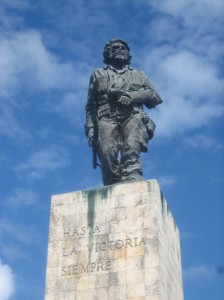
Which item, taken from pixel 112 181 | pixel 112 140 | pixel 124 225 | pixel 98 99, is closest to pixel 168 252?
pixel 124 225

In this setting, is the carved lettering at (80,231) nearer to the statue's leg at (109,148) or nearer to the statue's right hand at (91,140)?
the statue's leg at (109,148)

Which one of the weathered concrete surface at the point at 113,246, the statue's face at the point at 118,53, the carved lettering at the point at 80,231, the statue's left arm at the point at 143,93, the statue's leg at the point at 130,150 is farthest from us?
the statue's face at the point at 118,53

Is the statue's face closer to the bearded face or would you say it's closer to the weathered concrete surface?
the bearded face

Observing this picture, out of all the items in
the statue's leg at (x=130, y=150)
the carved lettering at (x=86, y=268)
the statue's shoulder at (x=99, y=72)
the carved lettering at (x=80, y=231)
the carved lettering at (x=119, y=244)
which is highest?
the statue's shoulder at (x=99, y=72)

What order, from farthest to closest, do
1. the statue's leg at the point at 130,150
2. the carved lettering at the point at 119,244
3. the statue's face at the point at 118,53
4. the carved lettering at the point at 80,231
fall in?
the statue's face at the point at 118,53, the statue's leg at the point at 130,150, the carved lettering at the point at 80,231, the carved lettering at the point at 119,244

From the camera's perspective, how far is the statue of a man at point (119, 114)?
48.6 ft

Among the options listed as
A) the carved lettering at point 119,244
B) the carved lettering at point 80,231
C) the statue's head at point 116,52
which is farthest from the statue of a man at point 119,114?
the carved lettering at point 119,244

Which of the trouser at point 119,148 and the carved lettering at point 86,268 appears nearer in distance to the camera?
the carved lettering at point 86,268

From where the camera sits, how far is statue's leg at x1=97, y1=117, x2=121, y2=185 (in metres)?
14.7

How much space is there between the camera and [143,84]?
624 inches

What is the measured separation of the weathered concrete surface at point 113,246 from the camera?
12750mm

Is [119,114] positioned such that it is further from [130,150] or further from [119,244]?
[119,244]

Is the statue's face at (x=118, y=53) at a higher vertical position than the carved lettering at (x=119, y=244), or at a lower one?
higher

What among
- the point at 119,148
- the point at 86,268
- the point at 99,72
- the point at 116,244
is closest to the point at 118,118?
the point at 119,148
